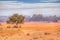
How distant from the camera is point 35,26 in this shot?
12.9 feet

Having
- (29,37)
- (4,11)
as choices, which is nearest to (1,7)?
(4,11)

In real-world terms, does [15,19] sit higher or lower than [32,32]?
higher

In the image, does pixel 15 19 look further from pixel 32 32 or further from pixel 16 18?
pixel 32 32

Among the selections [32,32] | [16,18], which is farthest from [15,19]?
[32,32]

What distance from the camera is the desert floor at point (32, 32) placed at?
12.7 feet

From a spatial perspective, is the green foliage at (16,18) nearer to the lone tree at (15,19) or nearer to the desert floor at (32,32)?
the lone tree at (15,19)

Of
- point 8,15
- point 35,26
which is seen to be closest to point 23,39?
point 35,26

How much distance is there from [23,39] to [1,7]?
34.7 inches

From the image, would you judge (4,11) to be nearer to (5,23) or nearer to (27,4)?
(5,23)

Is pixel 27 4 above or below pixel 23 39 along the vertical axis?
above

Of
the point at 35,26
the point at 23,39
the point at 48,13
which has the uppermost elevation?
the point at 48,13

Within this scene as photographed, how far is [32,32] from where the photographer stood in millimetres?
3912

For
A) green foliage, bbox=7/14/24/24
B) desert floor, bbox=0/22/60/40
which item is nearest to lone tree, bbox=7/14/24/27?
green foliage, bbox=7/14/24/24

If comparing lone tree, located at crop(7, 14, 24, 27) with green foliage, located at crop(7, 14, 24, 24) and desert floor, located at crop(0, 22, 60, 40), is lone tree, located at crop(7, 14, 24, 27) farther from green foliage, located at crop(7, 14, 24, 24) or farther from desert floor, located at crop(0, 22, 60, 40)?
desert floor, located at crop(0, 22, 60, 40)
